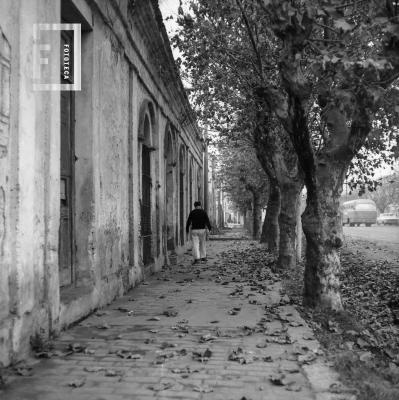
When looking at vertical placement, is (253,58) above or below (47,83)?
above

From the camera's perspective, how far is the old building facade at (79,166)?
459cm

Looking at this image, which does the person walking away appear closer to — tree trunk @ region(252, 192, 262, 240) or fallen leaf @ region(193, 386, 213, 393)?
fallen leaf @ region(193, 386, 213, 393)

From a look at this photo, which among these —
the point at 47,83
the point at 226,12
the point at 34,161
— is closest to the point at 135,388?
the point at 34,161

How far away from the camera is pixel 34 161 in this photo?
504cm

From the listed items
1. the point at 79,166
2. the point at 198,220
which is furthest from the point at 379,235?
the point at 79,166

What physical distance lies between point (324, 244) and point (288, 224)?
5.50 m

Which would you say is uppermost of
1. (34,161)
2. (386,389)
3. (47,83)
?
(47,83)

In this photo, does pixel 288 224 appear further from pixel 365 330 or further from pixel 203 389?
pixel 203 389

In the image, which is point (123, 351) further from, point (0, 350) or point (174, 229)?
point (174, 229)

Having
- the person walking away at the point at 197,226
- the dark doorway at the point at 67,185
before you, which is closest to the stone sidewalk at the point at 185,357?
the dark doorway at the point at 67,185

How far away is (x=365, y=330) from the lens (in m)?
6.62

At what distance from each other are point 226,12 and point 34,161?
6975mm

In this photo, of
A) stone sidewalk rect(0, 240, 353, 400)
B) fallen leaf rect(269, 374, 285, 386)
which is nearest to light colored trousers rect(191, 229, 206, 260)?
stone sidewalk rect(0, 240, 353, 400)

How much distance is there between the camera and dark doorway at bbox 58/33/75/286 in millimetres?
6738
